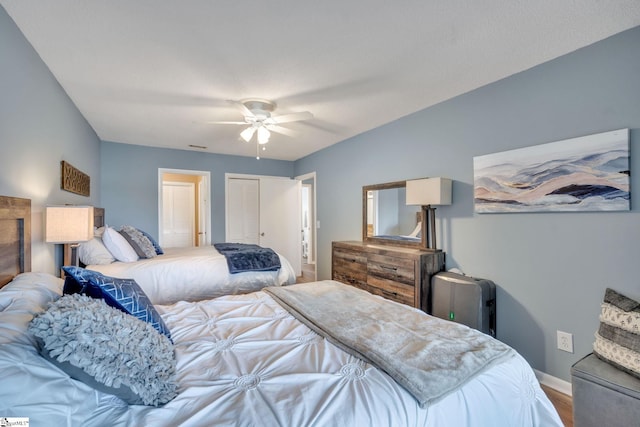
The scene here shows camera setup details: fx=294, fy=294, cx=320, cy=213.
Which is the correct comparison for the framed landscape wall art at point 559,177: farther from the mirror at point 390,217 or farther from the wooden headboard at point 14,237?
the wooden headboard at point 14,237

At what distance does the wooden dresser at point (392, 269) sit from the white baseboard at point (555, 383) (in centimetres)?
92

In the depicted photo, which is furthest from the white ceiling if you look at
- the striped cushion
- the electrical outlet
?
the electrical outlet

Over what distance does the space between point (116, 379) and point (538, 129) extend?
285 centimetres

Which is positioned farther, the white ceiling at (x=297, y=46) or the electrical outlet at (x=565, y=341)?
the electrical outlet at (x=565, y=341)

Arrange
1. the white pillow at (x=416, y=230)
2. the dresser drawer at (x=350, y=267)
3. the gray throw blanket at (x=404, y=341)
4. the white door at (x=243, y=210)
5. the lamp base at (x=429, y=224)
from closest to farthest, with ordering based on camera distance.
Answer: the gray throw blanket at (x=404, y=341)
the lamp base at (x=429, y=224)
the white pillow at (x=416, y=230)
the dresser drawer at (x=350, y=267)
the white door at (x=243, y=210)

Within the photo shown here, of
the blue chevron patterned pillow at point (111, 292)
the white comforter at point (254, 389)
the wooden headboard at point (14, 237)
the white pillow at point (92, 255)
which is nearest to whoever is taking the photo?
the white comforter at point (254, 389)

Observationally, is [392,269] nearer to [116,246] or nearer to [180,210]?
[116,246]

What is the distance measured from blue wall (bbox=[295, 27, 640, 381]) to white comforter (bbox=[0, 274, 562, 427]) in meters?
1.11

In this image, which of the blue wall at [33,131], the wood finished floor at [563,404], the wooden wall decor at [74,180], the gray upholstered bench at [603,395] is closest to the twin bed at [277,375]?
the blue wall at [33,131]

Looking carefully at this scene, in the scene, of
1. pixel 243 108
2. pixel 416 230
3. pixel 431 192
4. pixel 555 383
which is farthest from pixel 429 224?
pixel 243 108

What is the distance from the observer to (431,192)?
9.14ft

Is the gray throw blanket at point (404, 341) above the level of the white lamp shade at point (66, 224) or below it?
below

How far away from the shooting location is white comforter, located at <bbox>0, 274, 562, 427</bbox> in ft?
2.52

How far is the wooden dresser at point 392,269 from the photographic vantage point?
2.70 meters
